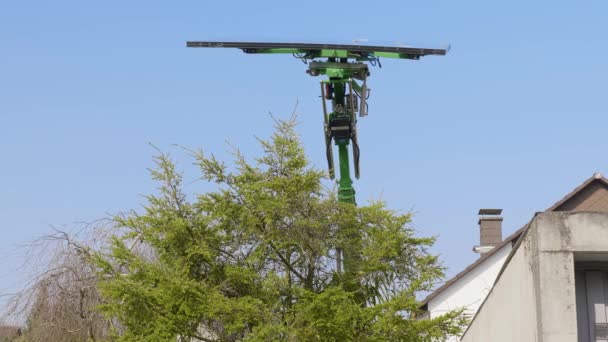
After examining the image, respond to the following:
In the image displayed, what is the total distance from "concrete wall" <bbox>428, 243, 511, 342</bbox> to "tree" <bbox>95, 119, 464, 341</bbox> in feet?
43.3

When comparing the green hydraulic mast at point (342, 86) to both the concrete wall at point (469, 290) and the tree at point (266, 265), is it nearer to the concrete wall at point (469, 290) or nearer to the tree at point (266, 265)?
the tree at point (266, 265)

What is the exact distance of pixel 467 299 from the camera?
30.1 meters

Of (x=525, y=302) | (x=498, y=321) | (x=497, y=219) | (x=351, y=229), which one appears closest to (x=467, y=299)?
(x=497, y=219)

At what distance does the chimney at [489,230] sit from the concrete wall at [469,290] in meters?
2.91

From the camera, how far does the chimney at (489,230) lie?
32875 mm

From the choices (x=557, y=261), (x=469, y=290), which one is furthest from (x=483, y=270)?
(x=557, y=261)

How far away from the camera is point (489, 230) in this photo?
33.2 metres

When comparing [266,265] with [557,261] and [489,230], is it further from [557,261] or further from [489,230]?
[489,230]

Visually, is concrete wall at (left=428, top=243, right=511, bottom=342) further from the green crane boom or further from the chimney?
the green crane boom

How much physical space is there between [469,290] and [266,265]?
49.0ft

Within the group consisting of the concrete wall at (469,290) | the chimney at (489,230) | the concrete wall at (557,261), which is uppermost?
the chimney at (489,230)

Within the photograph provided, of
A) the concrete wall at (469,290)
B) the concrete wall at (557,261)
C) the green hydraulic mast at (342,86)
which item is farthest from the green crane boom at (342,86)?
the concrete wall at (469,290)

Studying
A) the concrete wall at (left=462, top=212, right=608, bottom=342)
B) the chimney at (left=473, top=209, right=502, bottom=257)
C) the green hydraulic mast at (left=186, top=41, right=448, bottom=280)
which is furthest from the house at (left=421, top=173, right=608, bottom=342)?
the concrete wall at (left=462, top=212, right=608, bottom=342)

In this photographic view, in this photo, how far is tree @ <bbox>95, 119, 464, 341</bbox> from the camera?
15547 millimetres
